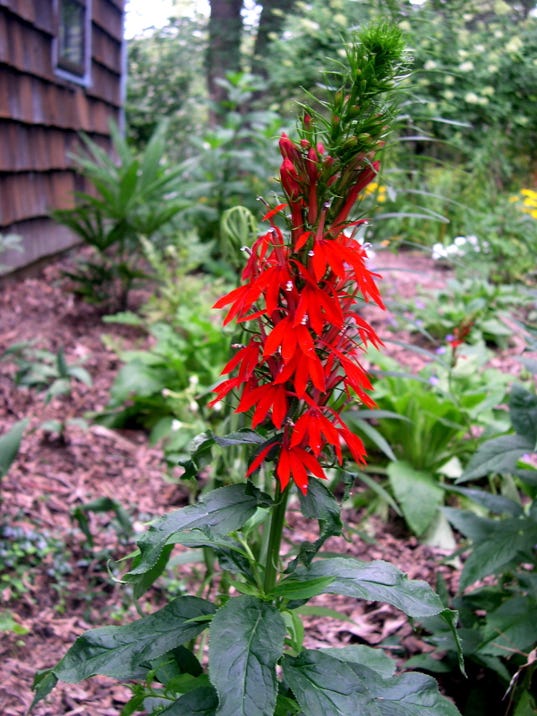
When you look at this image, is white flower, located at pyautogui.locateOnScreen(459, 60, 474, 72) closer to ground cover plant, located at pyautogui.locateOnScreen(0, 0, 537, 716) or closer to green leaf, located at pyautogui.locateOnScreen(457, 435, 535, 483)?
ground cover plant, located at pyautogui.locateOnScreen(0, 0, 537, 716)

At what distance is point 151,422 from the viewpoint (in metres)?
3.22

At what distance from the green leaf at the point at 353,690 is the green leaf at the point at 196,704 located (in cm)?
12

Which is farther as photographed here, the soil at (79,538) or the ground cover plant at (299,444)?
the soil at (79,538)

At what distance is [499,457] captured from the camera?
161 cm

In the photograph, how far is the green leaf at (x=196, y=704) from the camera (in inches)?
40.3

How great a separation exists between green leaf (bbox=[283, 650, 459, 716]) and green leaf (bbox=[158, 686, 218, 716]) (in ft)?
0.39

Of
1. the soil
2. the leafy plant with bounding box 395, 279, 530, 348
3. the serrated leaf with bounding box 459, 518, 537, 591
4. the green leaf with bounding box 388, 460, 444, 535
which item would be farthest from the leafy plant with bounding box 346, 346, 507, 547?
the leafy plant with bounding box 395, 279, 530, 348

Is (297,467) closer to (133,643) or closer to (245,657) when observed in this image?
(245,657)

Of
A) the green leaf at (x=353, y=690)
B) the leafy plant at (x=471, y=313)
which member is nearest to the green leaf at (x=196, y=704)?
the green leaf at (x=353, y=690)

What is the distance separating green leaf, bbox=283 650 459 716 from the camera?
3.25 feet

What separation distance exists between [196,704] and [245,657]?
17 centimetres

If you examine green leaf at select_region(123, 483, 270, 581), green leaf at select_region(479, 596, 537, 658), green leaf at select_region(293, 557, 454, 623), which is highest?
green leaf at select_region(123, 483, 270, 581)

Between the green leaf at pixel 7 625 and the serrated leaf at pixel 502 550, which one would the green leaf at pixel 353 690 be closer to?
the serrated leaf at pixel 502 550

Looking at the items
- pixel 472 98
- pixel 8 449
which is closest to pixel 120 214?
pixel 8 449
